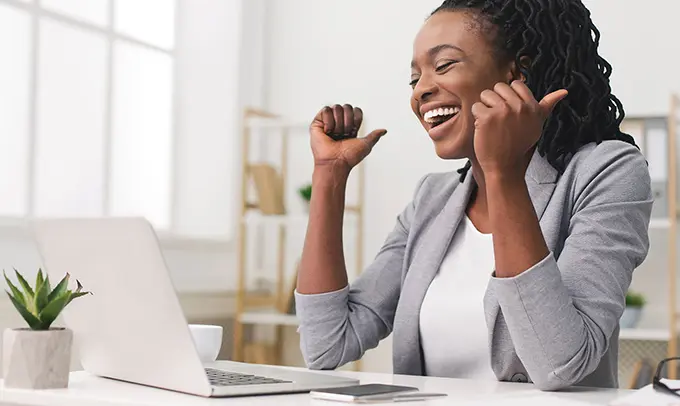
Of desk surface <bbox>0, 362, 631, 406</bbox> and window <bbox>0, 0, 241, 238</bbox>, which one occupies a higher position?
window <bbox>0, 0, 241, 238</bbox>

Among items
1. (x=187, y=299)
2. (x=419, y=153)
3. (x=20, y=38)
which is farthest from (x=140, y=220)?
(x=419, y=153)

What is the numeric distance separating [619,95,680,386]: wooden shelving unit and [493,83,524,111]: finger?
2098mm

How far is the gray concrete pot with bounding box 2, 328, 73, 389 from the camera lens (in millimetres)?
1138

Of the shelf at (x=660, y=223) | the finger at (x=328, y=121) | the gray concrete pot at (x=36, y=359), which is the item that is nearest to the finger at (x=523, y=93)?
the finger at (x=328, y=121)

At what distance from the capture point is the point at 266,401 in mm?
1034

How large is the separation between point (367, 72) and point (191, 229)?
3.24 ft

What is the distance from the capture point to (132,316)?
114 centimetres

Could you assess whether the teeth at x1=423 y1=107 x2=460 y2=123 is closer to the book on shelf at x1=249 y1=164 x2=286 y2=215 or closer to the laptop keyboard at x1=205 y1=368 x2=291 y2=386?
the laptop keyboard at x1=205 y1=368 x2=291 y2=386

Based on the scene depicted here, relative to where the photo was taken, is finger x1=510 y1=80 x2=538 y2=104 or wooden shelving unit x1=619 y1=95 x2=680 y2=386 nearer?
finger x1=510 y1=80 x2=538 y2=104

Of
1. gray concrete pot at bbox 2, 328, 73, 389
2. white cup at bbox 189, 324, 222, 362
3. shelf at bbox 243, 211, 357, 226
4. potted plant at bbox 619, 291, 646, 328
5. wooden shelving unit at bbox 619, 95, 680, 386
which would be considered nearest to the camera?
gray concrete pot at bbox 2, 328, 73, 389

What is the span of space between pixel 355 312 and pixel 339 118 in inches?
14.0

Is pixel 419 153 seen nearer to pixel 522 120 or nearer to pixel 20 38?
pixel 20 38

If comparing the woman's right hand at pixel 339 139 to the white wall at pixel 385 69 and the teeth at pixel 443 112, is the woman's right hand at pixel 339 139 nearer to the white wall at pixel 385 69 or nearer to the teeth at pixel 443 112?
the teeth at pixel 443 112

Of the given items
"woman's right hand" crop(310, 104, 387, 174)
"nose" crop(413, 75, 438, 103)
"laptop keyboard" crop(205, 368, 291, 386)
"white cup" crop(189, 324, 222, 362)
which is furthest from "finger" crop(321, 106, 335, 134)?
Answer: "laptop keyboard" crop(205, 368, 291, 386)
